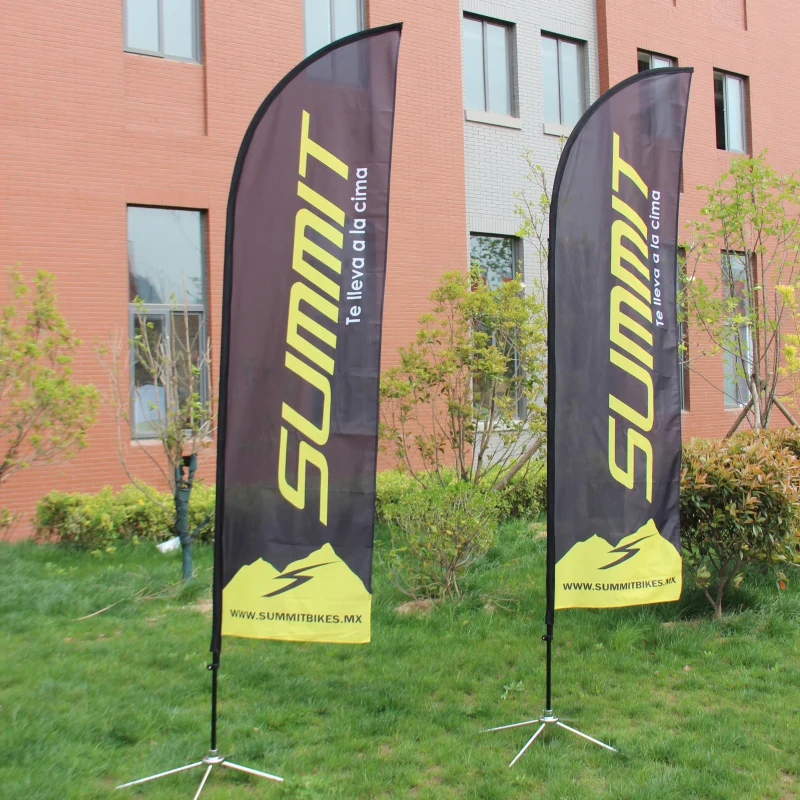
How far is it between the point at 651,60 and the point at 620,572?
1488cm

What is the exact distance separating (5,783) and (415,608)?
12.2 feet

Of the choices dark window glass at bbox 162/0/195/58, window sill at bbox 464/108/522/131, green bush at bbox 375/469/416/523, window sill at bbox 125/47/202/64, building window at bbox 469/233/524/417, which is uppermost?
dark window glass at bbox 162/0/195/58

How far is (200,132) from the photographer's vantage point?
1160cm

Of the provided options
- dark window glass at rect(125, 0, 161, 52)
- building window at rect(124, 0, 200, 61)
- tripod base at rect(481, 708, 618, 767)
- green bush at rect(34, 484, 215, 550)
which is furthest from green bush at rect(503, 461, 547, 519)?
dark window glass at rect(125, 0, 161, 52)

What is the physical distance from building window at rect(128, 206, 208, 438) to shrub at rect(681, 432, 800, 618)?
6.80 m

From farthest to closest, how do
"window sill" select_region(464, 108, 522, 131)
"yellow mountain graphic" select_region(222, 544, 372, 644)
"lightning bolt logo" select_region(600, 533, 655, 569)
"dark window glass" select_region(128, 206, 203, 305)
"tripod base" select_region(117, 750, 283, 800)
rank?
"window sill" select_region(464, 108, 522, 131)
"dark window glass" select_region(128, 206, 203, 305)
"lightning bolt logo" select_region(600, 533, 655, 569)
"yellow mountain graphic" select_region(222, 544, 372, 644)
"tripod base" select_region(117, 750, 283, 800)

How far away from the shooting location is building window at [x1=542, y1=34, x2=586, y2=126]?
15.5 m

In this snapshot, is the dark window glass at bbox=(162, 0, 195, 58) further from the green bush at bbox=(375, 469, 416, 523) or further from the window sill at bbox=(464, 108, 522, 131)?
A: the green bush at bbox=(375, 469, 416, 523)

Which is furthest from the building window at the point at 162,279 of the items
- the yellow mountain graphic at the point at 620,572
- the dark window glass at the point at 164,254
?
the yellow mountain graphic at the point at 620,572

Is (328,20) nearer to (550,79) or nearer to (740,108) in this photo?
(550,79)

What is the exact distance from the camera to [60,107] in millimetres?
10570

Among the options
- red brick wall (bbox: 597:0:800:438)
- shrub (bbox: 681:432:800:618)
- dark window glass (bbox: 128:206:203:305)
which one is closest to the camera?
shrub (bbox: 681:432:800:618)

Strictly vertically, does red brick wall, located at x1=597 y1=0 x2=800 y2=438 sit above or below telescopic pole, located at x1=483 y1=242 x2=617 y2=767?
above

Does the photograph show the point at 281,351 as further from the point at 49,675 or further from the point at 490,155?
the point at 490,155
